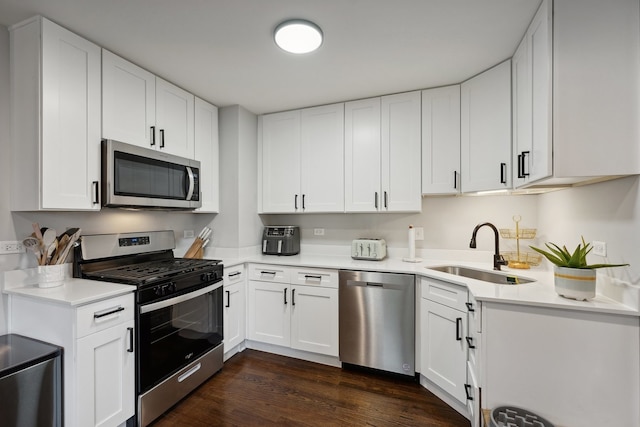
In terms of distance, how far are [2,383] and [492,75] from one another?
11.4 ft

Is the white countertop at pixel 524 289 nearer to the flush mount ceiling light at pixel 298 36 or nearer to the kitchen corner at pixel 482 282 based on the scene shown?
the kitchen corner at pixel 482 282

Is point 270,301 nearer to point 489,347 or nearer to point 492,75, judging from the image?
point 489,347

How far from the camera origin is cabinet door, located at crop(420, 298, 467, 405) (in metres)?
1.92

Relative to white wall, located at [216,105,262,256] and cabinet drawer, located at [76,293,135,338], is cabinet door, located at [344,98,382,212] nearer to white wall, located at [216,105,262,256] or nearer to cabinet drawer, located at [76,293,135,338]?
white wall, located at [216,105,262,256]

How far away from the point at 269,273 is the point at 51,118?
6.32ft

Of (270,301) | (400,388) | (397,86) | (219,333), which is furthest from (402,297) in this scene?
(397,86)

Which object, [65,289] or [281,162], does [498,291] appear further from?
[65,289]

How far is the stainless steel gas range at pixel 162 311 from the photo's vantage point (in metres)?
1.80

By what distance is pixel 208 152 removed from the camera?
288 cm

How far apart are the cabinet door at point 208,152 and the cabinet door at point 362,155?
135 centimetres

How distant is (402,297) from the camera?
2.30 metres

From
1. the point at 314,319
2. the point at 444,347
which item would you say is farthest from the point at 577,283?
the point at 314,319

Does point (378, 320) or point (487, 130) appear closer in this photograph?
point (487, 130)

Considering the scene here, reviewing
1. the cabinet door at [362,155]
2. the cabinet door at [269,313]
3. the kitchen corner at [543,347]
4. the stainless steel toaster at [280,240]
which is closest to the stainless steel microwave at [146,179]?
the stainless steel toaster at [280,240]
